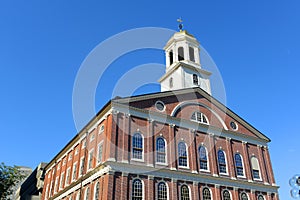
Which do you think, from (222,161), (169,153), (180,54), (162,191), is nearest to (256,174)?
(222,161)

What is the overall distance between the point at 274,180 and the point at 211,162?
909 cm

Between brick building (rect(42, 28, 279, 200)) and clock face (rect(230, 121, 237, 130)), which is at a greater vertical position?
clock face (rect(230, 121, 237, 130))

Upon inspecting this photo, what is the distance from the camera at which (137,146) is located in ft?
83.1

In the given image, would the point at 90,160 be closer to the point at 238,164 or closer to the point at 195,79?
the point at 238,164

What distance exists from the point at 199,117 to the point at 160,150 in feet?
22.7

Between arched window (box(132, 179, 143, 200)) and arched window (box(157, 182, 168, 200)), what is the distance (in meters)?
1.67

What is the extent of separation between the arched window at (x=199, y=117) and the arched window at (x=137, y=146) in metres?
7.16

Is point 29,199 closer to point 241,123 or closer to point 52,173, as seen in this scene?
point 52,173

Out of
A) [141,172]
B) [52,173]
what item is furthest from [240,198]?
[52,173]

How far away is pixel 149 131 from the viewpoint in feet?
86.7

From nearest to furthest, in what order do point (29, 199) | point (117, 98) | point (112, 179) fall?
1. point (112, 179)
2. point (117, 98)
3. point (29, 199)

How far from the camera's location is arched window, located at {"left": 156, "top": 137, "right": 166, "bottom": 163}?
26.0 m

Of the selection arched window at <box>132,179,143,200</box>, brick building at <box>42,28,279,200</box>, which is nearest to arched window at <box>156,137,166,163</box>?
brick building at <box>42,28,279,200</box>

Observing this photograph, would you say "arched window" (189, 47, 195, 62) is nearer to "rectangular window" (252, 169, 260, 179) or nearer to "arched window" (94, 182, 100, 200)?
"rectangular window" (252, 169, 260, 179)
